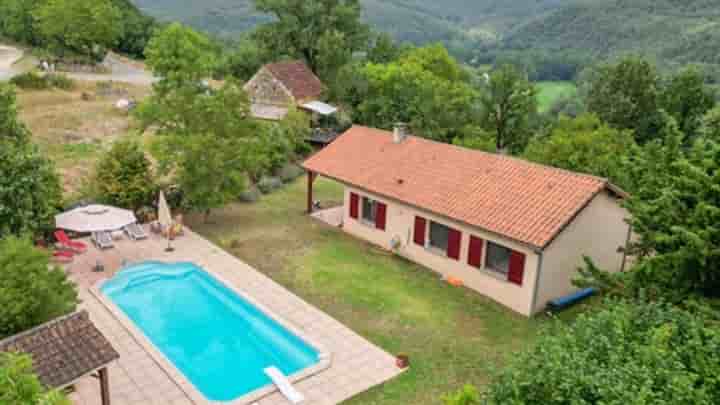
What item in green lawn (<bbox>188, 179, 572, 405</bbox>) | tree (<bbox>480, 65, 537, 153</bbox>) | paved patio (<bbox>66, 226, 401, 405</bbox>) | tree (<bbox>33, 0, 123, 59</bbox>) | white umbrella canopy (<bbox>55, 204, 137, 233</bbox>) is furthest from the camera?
tree (<bbox>33, 0, 123, 59</bbox>)

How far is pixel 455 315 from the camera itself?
18141 millimetres

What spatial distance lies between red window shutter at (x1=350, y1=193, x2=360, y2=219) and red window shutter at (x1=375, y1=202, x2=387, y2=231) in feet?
3.60

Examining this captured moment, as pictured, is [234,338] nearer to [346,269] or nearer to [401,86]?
[346,269]

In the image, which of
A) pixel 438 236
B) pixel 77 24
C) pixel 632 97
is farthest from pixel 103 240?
pixel 77 24

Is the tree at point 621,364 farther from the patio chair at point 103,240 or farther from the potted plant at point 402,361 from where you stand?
the patio chair at point 103,240

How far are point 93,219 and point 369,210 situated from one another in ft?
34.9

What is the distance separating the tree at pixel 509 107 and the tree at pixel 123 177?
21.4m

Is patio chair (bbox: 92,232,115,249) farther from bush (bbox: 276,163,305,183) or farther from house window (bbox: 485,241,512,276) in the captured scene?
house window (bbox: 485,241,512,276)

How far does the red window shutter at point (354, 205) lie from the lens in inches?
948

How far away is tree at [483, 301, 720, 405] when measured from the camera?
8.10 metres

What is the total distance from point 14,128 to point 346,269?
12107 mm

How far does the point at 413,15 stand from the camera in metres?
149

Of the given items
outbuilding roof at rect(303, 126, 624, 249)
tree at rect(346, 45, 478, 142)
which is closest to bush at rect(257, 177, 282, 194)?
outbuilding roof at rect(303, 126, 624, 249)

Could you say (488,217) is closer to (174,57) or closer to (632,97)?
(632,97)
